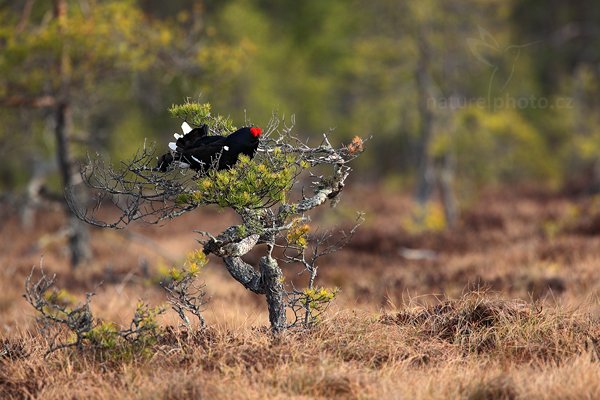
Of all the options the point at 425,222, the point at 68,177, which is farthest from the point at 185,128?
the point at 425,222

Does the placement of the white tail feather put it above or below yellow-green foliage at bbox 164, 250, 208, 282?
above

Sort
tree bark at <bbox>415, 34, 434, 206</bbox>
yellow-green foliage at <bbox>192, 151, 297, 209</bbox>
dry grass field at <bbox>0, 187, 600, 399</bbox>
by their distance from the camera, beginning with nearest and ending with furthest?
1. dry grass field at <bbox>0, 187, 600, 399</bbox>
2. yellow-green foliage at <bbox>192, 151, 297, 209</bbox>
3. tree bark at <bbox>415, 34, 434, 206</bbox>

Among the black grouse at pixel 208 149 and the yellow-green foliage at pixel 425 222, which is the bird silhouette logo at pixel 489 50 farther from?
the black grouse at pixel 208 149

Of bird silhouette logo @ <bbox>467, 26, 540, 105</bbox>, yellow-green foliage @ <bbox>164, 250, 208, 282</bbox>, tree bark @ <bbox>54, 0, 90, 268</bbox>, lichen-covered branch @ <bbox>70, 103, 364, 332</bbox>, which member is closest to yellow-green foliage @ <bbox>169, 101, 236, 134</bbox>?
lichen-covered branch @ <bbox>70, 103, 364, 332</bbox>

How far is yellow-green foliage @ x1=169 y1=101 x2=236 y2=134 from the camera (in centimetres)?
563

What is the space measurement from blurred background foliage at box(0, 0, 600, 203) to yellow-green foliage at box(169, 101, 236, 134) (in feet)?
0.75

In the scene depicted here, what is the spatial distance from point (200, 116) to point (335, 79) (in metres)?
23.0

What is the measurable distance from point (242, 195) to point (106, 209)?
857 inches

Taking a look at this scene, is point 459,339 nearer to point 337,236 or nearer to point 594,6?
point 337,236

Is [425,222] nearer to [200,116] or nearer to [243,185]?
[200,116]

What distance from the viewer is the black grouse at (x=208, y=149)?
536 cm

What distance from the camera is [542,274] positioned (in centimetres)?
1045

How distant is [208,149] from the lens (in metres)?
5.40

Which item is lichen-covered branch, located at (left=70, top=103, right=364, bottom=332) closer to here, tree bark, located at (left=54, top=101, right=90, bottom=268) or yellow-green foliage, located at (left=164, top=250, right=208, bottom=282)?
yellow-green foliage, located at (left=164, top=250, right=208, bottom=282)
